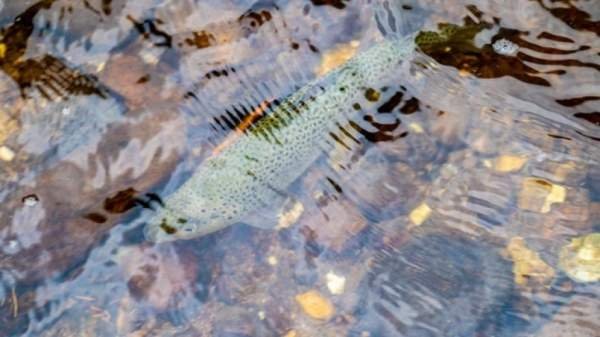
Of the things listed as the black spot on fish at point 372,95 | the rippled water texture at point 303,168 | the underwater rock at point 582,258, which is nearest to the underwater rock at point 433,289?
the rippled water texture at point 303,168

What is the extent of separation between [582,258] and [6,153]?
11.4ft

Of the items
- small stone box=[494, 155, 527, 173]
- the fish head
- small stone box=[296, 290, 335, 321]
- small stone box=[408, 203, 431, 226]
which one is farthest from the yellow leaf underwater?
the fish head

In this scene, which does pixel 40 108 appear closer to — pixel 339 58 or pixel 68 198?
pixel 68 198

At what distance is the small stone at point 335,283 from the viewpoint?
4.24 meters

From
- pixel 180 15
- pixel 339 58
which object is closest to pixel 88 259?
pixel 180 15

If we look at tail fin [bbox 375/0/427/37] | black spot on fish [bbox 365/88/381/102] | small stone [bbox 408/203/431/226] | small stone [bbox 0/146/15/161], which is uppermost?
small stone [bbox 0/146/15/161]

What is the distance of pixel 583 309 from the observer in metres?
4.11

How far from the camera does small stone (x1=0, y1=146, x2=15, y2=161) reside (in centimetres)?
417

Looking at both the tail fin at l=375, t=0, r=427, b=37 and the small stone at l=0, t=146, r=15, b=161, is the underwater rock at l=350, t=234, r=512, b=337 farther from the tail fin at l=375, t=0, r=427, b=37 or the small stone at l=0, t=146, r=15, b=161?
the small stone at l=0, t=146, r=15, b=161

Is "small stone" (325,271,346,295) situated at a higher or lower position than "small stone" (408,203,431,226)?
lower

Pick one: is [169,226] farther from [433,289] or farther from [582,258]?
[582,258]

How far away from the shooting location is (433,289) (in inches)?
166

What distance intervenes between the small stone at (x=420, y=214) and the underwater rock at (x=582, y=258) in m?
0.83

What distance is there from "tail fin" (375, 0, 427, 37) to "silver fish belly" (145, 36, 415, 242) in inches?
4.4
